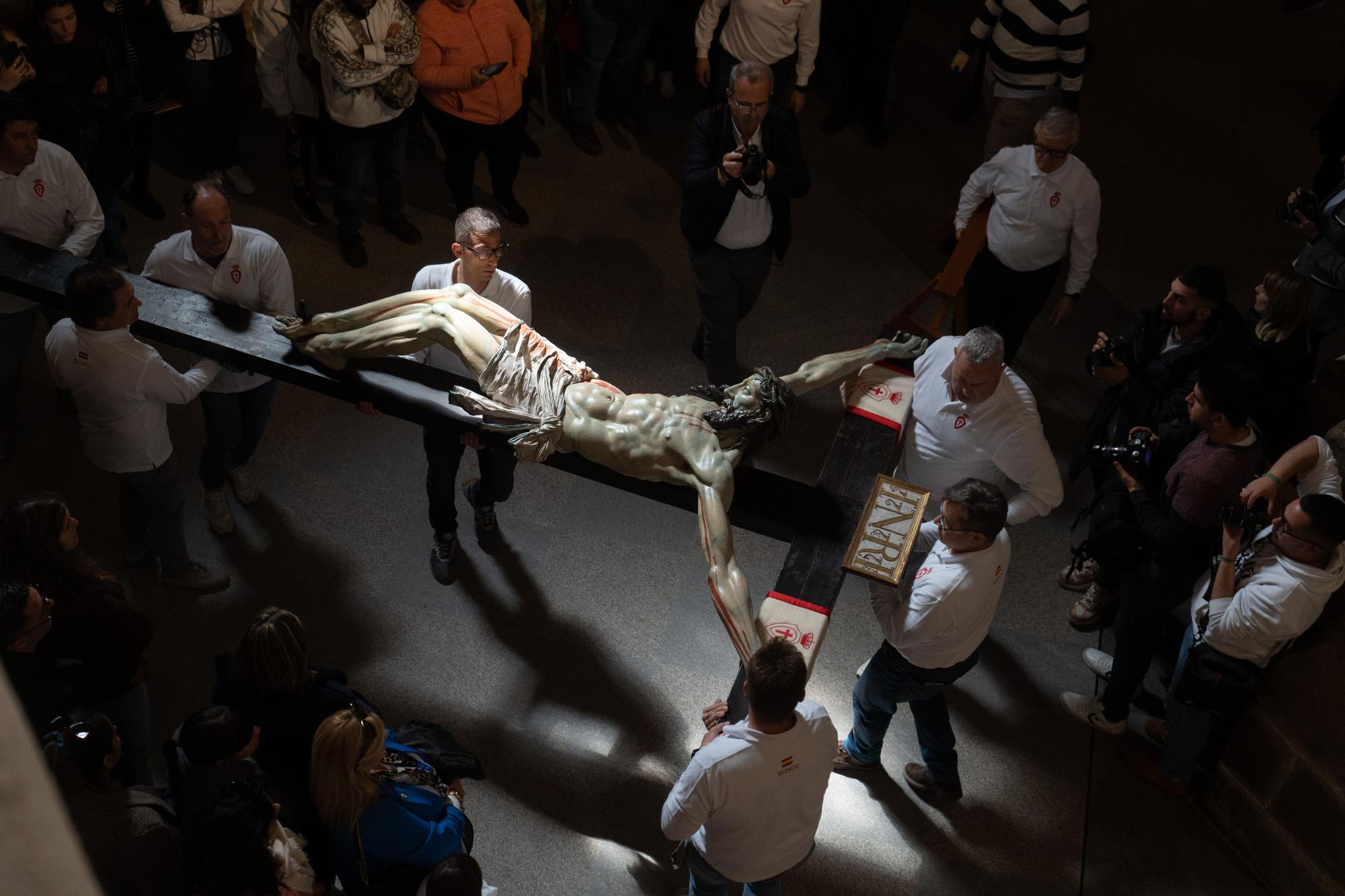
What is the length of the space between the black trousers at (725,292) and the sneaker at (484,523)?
1.40 metres

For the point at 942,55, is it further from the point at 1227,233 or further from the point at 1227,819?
the point at 1227,819

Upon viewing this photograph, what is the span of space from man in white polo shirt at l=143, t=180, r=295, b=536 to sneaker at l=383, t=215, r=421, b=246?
1.83 m

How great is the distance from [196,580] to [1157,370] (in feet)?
14.1

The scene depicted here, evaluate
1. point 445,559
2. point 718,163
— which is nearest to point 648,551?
point 445,559

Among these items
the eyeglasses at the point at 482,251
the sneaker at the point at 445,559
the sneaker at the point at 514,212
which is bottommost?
the sneaker at the point at 445,559

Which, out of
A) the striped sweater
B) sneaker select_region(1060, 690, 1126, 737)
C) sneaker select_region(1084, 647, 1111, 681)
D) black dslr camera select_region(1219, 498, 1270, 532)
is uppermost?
the striped sweater

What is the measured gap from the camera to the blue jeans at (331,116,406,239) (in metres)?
6.05

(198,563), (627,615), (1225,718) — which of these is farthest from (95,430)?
(1225,718)

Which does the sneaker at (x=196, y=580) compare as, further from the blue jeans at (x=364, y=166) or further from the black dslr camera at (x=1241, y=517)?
the black dslr camera at (x=1241, y=517)

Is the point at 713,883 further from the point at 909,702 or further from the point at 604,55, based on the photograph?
the point at 604,55

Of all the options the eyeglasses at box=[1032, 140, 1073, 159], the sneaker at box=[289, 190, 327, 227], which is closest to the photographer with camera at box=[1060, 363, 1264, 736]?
the eyeglasses at box=[1032, 140, 1073, 159]

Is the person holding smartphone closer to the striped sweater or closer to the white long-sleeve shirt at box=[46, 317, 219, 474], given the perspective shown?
the white long-sleeve shirt at box=[46, 317, 219, 474]

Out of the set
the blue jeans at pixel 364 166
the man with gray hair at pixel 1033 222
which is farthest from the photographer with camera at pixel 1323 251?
the blue jeans at pixel 364 166

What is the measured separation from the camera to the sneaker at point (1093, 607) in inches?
204
